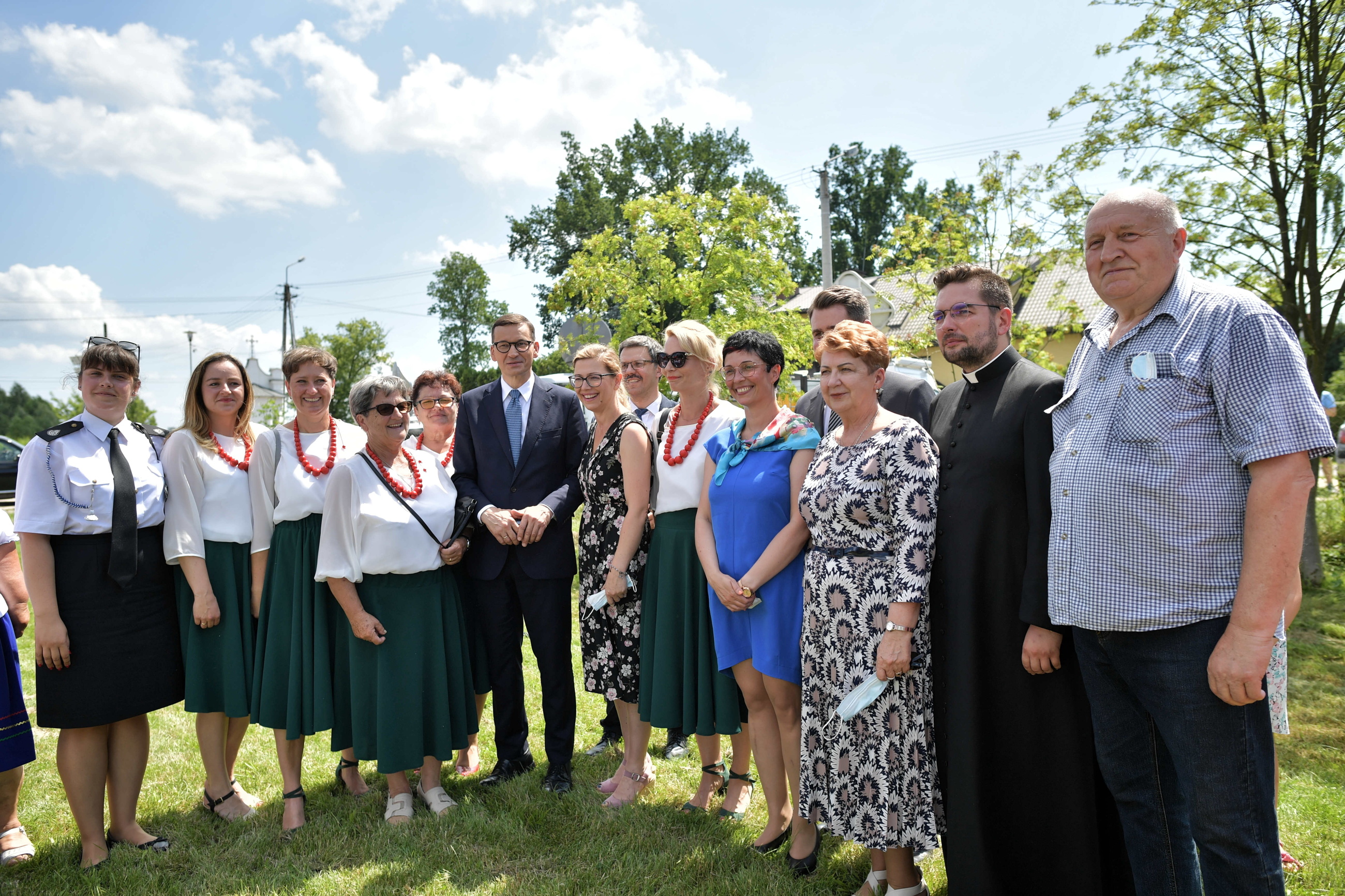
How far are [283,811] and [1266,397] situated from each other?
4.95m

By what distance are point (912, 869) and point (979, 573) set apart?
49.7 inches

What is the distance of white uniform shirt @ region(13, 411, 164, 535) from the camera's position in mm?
3650

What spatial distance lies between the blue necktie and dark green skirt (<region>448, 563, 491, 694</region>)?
78 cm

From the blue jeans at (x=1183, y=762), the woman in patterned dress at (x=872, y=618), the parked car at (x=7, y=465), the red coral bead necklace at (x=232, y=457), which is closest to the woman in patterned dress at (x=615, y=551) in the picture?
the woman in patterned dress at (x=872, y=618)

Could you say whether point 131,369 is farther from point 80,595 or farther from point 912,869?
point 912,869

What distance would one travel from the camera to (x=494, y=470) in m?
4.60

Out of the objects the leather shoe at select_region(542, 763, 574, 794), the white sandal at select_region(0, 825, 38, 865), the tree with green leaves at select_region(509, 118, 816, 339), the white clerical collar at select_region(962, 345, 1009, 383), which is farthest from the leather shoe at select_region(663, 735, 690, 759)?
the tree with green leaves at select_region(509, 118, 816, 339)

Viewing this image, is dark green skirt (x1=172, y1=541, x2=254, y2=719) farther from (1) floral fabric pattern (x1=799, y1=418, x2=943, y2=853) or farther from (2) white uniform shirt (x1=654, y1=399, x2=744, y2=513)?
(1) floral fabric pattern (x1=799, y1=418, x2=943, y2=853)

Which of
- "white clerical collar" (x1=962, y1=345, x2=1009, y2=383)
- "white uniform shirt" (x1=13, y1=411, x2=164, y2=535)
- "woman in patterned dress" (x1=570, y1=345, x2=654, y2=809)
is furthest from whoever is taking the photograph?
"woman in patterned dress" (x1=570, y1=345, x2=654, y2=809)

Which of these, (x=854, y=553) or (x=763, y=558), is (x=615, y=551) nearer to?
(x=763, y=558)

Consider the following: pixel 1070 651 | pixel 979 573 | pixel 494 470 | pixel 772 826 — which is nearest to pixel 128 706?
pixel 494 470

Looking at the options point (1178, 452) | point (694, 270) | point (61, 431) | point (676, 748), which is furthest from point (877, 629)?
point (694, 270)

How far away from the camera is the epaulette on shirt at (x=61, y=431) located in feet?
12.3

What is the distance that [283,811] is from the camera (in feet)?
14.5
